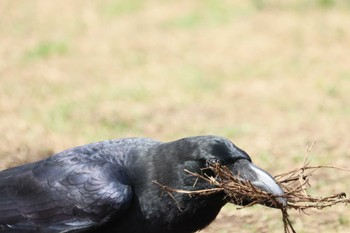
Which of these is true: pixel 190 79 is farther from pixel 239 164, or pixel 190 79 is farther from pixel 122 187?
pixel 239 164

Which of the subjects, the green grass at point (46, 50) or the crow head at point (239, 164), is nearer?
the crow head at point (239, 164)

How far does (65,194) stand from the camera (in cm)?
520

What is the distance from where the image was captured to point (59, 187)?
524cm

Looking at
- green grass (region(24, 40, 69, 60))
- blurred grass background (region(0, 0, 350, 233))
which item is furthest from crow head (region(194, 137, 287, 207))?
green grass (region(24, 40, 69, 60))

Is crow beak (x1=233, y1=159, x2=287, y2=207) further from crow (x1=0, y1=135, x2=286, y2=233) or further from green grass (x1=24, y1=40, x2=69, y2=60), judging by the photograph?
green grass (x1=24, y1=40, x2=69, y2=60)

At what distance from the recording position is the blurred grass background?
28.0ft

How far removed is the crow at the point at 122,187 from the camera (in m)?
4.82

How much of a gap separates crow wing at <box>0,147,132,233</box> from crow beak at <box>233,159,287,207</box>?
0.72 m

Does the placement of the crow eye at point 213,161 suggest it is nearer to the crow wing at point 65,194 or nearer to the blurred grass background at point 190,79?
the crow wing at point 65,194

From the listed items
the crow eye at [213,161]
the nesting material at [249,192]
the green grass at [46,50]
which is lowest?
the nesting material at [249,192]

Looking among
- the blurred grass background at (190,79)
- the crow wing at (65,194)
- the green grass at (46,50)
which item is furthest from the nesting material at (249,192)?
the green grass at (46,50)

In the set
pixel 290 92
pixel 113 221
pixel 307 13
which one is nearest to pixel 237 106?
pixel 290 92

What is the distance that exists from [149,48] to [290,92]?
3176 mm

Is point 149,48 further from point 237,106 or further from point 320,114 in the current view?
point 320,114
